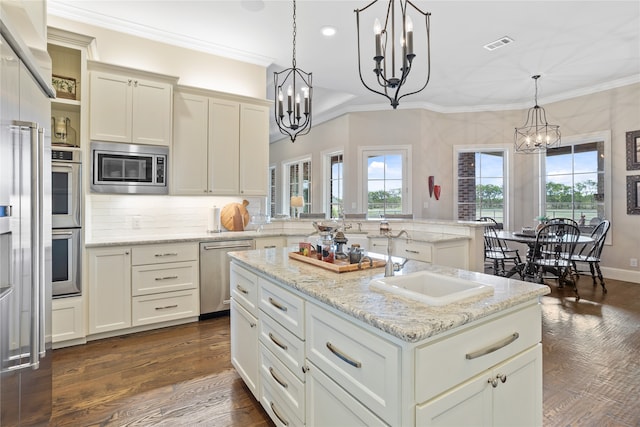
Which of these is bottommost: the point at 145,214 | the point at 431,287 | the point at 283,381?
the point at 283,381

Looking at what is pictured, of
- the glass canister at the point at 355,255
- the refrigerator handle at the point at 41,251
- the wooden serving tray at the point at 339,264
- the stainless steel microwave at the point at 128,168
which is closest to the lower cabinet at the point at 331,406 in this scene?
the wooden serving tray at the point at 339,264

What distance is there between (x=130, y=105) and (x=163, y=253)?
1.47 m

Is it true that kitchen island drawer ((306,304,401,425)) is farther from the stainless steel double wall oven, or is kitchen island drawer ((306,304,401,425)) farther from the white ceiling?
the white ceiling

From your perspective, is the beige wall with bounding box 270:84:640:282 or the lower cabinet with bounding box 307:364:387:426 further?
the beige wall with bounding box 270:84:640:282

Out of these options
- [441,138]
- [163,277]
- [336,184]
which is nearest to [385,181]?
[336,184]


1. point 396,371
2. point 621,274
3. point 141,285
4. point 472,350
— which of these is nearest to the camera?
point 396,371

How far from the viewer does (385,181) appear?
6371 mm

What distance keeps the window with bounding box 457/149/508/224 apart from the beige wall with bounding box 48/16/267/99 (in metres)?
4.23

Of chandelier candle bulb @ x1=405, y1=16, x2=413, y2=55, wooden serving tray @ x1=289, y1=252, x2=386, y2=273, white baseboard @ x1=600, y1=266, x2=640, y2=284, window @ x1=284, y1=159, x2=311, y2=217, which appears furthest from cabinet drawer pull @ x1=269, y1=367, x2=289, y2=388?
window @ x1=284, y1=159, x2=311, y2=217

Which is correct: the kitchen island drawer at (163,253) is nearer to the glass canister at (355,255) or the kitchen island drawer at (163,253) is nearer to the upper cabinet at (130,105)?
the upper cabinet at (130,105)

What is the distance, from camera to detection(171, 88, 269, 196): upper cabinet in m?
3.60

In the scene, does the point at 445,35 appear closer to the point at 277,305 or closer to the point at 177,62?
the point at 177,62

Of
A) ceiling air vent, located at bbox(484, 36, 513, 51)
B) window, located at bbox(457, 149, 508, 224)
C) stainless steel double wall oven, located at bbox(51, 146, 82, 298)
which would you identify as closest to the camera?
stainless steel double wall oven, located at bbox(51, 146, 82, 298)

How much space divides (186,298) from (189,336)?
423 millimetres
